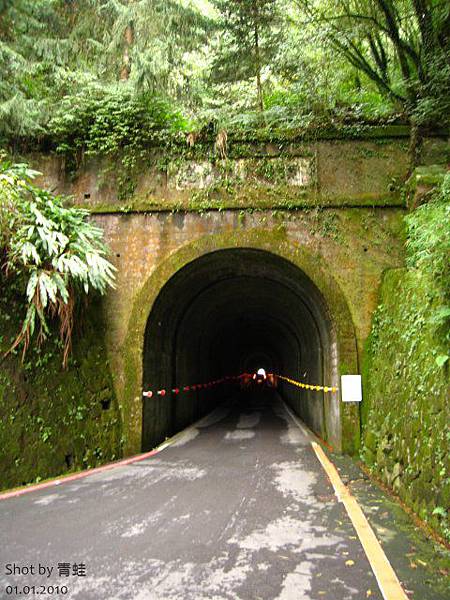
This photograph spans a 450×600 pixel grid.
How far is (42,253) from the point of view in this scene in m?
6.54

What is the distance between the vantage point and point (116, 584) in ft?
9.80

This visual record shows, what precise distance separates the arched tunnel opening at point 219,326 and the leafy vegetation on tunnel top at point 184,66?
9.65 ft

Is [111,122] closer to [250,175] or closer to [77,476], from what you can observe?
[250,175]

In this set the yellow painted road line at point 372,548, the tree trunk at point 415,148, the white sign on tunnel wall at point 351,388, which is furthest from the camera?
the tree trunk at point 415,148

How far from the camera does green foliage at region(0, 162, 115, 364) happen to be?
20.4ft

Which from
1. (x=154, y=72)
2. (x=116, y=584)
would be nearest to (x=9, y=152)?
(x=154, y=72)

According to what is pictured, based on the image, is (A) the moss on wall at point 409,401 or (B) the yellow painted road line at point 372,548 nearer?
(B) the yellow painted road line at point 372,548

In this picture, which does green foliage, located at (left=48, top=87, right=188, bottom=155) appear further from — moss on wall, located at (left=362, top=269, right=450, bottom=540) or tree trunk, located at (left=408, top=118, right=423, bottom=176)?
moss on wall, located at (left=362, top=269, right=450, bottom=540)

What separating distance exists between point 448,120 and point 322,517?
7.52m

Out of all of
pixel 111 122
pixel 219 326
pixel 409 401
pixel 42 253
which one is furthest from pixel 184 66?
pixel 219 326

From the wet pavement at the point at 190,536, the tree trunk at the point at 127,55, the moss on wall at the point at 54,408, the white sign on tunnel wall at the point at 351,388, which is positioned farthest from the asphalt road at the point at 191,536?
the tree trunk at the point at 127,55

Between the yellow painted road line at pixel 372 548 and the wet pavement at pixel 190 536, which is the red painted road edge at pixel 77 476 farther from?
the yellow painted road line at pixel 372 548

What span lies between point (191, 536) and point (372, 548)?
1525 millimetres

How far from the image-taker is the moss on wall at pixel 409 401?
13.2 ft
